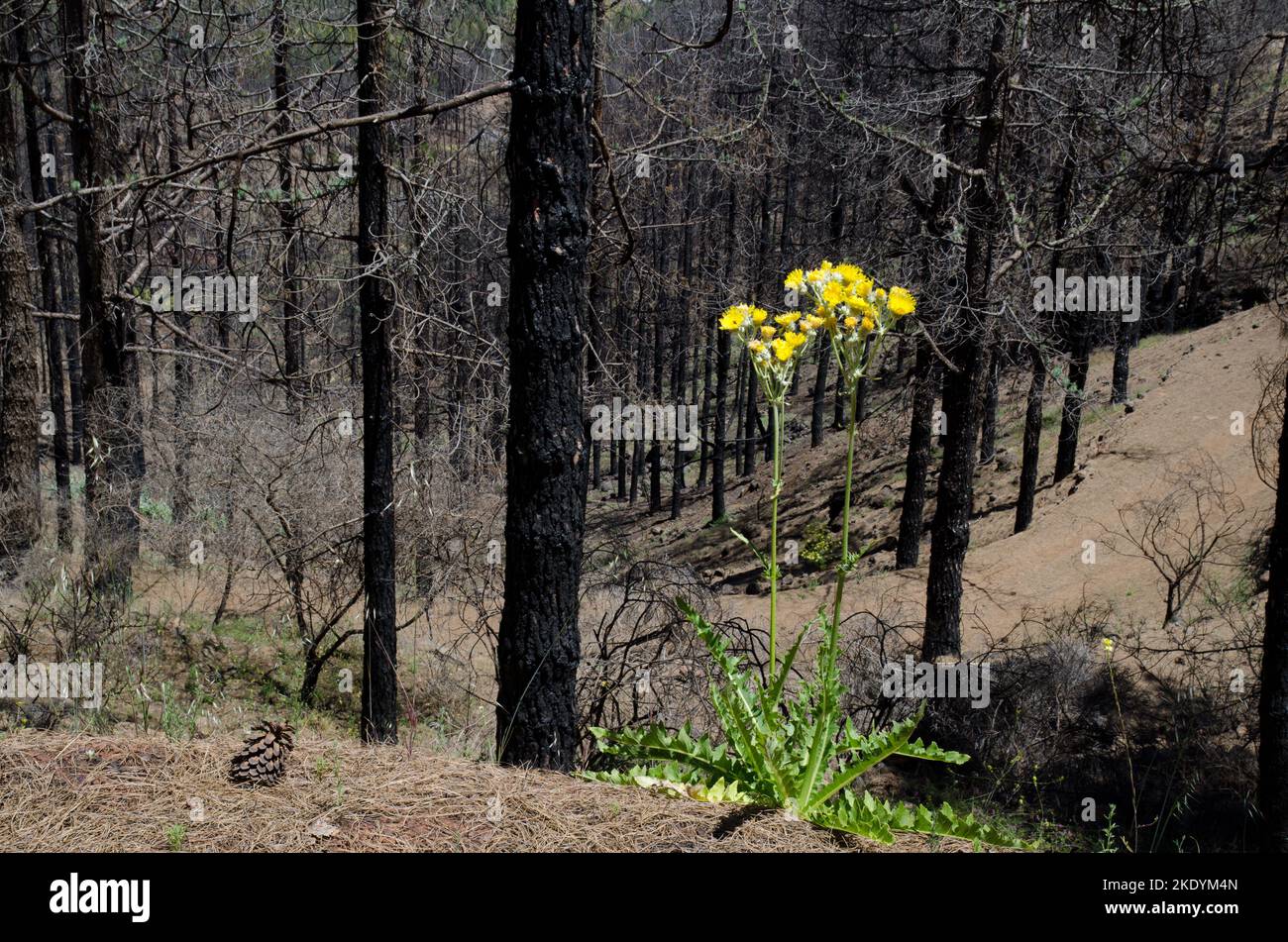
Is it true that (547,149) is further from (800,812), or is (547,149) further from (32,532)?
(32,532)

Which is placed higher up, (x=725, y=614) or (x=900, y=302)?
(x=900, y=302)

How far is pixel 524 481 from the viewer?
445cm

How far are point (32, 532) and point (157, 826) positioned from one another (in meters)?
8.59

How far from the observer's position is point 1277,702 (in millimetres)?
5711

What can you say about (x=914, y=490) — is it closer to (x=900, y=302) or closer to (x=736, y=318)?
(x=736, y=318)

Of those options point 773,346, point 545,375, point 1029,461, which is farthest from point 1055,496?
point 773,346

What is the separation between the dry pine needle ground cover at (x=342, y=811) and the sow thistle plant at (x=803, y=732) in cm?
9

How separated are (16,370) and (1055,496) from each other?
64.9ft

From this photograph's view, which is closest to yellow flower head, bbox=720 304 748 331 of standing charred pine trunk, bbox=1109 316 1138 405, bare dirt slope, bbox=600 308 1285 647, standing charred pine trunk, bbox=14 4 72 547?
standing charred pine trunk, bbox=14 4 72 547

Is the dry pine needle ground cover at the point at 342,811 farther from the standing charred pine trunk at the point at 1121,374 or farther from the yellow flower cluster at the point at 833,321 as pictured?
the standing charred pine trunk at the point at 1121,374

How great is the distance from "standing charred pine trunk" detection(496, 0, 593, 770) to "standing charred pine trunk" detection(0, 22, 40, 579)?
26.3 feet

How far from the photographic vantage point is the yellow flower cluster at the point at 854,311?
116 inches

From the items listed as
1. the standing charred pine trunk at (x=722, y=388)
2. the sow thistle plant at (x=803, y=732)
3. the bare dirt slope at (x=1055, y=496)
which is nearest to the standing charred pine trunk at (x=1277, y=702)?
the sow thistle plant at (x=803, y=732)
